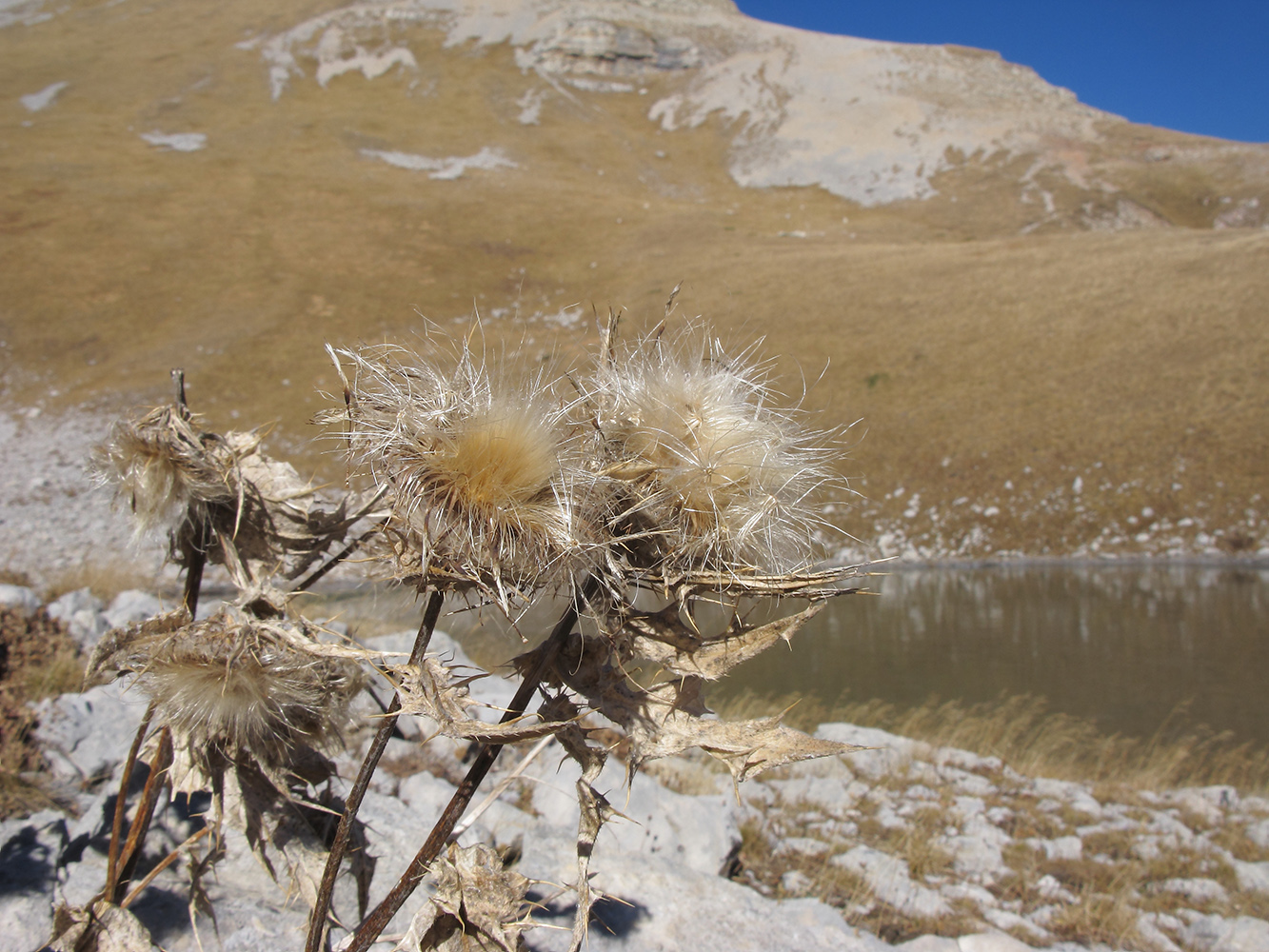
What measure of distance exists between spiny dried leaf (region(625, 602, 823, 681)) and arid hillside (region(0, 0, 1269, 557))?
0.50 metres

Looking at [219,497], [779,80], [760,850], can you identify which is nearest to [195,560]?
[219,497]

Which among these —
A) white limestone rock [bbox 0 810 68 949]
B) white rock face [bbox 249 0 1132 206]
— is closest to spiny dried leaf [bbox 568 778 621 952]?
white limestone rock [bbox 0 810 68 949]

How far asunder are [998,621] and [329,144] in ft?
155

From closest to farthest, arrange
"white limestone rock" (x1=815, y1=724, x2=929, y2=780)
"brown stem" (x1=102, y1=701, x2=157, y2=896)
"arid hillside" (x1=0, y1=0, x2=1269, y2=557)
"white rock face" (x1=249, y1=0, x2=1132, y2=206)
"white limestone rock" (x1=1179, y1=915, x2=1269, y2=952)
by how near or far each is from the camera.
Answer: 1. "brown stem" (x1=102, y1=701, x2=157, y2=896)
2. "white limestone rock" (x1=1179, y1=915, x2=1269, y2=952)
3. "white limestone rock" (x1=815, y1=724, x2=929, y2=780)
4. "arid hillside" (x1=0, y1=0, x2=1269, y2=557)
5. "white rock face" (x1=249, y1=0, x2=1132, y2=206)

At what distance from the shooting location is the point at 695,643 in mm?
1042

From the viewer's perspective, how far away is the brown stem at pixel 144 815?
132 centimetres

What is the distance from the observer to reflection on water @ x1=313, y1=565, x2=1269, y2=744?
9.73 metres

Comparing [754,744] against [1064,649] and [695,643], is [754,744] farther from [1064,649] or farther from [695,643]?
[1064,649]

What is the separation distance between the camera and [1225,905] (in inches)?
190

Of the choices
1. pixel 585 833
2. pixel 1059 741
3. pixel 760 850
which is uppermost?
pixel 585 833

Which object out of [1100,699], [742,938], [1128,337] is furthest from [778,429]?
[1128,337]

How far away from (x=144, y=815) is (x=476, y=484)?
0.89 metres

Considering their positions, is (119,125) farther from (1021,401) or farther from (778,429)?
(778,429)

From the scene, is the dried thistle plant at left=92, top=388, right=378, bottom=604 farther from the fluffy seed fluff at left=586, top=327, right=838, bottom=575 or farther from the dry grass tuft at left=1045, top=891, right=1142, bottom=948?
the dry grass tuft at left=1045, top=891, right=1142, bottom=948
